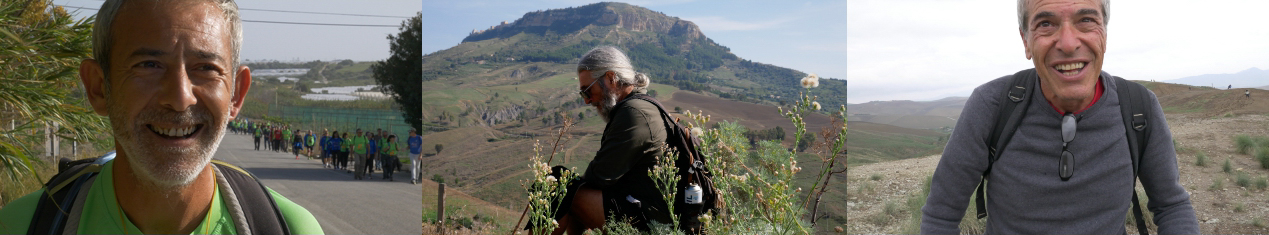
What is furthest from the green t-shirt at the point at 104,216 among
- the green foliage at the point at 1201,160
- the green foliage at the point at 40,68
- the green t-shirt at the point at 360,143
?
the green t-shirt at the point at 360,143

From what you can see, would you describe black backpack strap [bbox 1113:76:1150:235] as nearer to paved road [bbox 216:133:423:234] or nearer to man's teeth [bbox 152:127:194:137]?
man's teeth [bbox 152:127:194:137]

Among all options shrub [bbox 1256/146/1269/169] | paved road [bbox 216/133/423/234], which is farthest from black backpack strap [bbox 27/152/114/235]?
shrub [bbox 1256/146/1269/169]

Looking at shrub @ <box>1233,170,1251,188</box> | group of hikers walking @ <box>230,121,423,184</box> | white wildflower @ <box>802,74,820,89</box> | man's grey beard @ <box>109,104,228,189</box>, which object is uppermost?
white wildflower @ <box>802,74,820,89</box>

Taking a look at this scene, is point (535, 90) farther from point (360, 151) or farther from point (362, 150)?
point (360, 151)

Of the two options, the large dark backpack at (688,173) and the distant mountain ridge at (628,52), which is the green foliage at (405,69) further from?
the large dark backpack at (688,173)

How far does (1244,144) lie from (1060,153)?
46.2 feet

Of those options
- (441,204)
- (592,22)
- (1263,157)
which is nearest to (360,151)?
(592,22)

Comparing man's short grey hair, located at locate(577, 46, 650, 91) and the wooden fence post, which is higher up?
man's short grey hair, located at locate(577, 46, 650, 91)

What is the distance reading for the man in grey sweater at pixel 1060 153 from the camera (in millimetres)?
1742

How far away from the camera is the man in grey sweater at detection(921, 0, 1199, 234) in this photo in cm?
174

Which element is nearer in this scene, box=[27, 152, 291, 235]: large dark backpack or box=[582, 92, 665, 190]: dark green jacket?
box=[27, 152, 291, 235]: large dark backpack

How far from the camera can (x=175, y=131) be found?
43.6 inches

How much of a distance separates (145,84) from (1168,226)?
2348mm

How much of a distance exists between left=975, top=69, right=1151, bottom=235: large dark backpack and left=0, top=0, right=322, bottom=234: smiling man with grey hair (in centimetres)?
175
